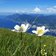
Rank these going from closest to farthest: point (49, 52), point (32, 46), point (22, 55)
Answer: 1. point (22, 55)
2. point (49, 52)
3. point (32, 46)

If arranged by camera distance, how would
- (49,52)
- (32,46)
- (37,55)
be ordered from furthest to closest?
(32,46)
(49,52)
(37,55)

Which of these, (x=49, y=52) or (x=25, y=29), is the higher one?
(x=25, y=29)

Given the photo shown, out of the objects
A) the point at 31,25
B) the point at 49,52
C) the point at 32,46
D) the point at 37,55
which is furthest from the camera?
the point at 32,46

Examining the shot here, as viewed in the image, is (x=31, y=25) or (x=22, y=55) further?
(x=22, y=55)

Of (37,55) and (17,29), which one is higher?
(17,29)

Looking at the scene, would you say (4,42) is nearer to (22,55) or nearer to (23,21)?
(23,21)

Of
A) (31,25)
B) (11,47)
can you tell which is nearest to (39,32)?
(31,25)

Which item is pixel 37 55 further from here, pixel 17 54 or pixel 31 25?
pixel 31 25

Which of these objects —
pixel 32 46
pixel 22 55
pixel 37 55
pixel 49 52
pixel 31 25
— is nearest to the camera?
pixel 31 25

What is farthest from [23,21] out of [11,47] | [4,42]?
[4,42]
